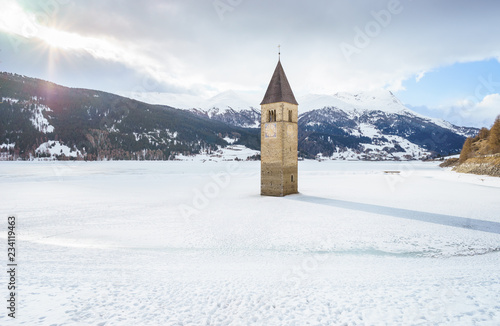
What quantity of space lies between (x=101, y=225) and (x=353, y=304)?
16.6 meters

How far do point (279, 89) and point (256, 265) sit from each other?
26552 mm

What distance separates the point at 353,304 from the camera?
8.27 metres

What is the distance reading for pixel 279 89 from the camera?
3512 centimetres

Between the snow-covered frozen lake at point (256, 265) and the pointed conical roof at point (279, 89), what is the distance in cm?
1513

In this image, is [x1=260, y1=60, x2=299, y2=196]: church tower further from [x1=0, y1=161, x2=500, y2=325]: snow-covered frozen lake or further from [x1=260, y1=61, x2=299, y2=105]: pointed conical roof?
[x1=0, y1=161, x2=500, y2=325]: snow-covered frozen lake

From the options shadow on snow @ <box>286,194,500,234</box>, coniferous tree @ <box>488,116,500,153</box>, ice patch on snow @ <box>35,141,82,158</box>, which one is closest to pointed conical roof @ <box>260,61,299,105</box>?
shadow on snow @ <box>286,194,500,234</box>

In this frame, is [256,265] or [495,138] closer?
[256,265]

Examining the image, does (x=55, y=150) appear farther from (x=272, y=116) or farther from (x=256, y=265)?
(x=256, y=265)

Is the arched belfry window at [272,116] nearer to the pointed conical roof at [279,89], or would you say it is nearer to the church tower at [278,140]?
the church tower at [278,140]

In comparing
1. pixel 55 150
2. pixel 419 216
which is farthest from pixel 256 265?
pixel 55 150

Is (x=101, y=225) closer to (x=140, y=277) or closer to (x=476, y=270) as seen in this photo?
(x=140, y=277)

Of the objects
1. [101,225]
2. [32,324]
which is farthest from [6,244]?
[32,324]

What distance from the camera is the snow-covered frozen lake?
25.4ft

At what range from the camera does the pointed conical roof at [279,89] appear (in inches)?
1371
